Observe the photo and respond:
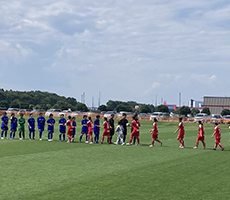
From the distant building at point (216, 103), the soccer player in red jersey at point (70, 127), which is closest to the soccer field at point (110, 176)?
the soccer player in red jersey at point (70, 127)

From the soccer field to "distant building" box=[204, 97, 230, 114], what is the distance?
359 ft

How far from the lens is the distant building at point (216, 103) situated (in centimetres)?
12444

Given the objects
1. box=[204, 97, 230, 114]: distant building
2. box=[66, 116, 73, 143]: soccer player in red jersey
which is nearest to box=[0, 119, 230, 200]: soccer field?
box=[66, 116, 73, 143]: soccer player in red jersey

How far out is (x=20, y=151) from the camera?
1872cm

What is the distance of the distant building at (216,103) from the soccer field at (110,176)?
109281mm

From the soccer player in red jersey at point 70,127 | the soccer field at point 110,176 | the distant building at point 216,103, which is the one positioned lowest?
the soccer field at point 110,176

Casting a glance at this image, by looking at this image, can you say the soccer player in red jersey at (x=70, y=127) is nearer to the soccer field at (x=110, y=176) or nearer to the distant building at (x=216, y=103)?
the soccer field at (x=110, y=176)

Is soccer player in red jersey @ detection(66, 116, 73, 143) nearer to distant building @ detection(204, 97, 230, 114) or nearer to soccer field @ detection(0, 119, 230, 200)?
soccer field @ detection(0, 119, 230, 200)

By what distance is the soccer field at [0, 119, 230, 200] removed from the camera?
32.2 ft

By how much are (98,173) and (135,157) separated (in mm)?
4830

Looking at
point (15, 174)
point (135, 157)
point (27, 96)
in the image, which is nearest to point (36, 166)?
point (15, 174)

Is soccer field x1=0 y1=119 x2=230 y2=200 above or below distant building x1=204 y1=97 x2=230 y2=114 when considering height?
below

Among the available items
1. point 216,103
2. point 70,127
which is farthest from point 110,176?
point 216,103

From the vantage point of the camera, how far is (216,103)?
12500 centimetres
